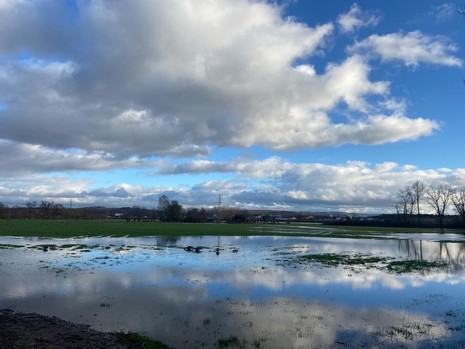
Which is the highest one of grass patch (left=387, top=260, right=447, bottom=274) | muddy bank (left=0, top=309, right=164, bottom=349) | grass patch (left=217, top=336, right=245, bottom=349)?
muddy bank (left=0, top=309, right=164, bottom=349)

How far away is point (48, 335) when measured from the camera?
12.7 metres

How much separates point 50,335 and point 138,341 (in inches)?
103

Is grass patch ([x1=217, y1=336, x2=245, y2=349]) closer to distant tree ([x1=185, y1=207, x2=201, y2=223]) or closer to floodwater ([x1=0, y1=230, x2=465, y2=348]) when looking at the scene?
floodwater ([x1=0, y1=230, x2=465, y2=348])

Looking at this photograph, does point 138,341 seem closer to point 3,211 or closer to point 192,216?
point 192,216

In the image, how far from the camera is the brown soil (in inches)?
464

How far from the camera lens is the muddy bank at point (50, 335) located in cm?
1178

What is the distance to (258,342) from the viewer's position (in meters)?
13.2

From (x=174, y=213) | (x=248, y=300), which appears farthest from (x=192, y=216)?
(x=248, y=300)

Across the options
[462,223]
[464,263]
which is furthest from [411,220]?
[464,263]

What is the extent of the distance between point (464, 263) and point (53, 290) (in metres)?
33.3

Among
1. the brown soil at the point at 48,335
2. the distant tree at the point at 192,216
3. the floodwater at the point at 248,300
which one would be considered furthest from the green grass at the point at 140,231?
the distant tree at the point at 192,216

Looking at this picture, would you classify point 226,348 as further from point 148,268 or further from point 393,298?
point 148,268

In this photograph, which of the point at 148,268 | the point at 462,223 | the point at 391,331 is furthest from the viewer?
the point at 462,223

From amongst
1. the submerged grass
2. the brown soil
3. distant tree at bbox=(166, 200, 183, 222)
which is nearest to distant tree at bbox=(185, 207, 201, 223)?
distant tree at bbox=(166, 200, 183, 222)
